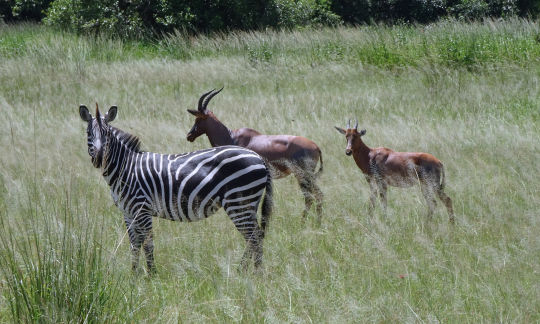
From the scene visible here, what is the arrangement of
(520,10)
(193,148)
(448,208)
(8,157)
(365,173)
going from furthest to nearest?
(520,10), (193,148), (8,157), (365,173), (448,208)

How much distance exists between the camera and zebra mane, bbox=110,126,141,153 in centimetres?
589

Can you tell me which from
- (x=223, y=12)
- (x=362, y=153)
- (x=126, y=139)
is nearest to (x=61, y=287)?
(x=126, y=139)

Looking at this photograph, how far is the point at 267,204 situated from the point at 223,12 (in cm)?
1949

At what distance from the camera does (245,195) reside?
18.1 ft

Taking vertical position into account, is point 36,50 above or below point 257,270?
above

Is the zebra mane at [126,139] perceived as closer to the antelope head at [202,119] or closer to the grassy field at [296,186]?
the grassy field at [296,186]

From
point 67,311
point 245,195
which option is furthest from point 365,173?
point 67,311

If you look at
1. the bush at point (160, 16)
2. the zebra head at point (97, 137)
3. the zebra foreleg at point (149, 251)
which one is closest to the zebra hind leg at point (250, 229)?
the zebra foreleg at point (149, 251)

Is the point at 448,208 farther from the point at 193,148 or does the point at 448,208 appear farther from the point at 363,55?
the point at 363,55

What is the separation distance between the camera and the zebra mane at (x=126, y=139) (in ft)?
19.3

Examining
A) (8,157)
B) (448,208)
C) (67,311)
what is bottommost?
(448,208)

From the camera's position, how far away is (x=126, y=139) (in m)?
5.95

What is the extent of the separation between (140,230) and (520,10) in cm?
2798

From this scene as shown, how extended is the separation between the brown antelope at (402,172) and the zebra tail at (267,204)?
4.06ft
